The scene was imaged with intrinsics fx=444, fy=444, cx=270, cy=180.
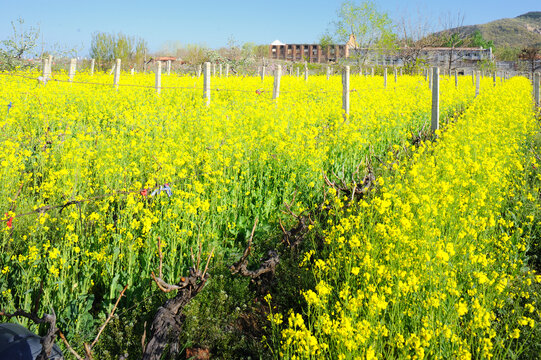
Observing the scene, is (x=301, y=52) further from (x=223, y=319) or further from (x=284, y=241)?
(x=223, y=319)

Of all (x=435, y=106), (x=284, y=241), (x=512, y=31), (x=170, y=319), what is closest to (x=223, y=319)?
(x=170, y=319)

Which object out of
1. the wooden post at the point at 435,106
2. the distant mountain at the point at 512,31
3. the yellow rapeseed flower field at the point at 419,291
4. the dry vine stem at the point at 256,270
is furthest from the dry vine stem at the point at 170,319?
the distant mountain at the point at 512,31

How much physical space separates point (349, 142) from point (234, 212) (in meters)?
2.91

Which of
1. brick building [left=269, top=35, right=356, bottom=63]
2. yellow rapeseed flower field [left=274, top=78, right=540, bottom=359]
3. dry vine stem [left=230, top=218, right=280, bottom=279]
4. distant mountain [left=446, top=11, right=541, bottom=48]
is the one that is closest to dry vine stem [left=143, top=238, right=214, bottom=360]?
dry vine stem [left=230, top=218, right=280, bottom=279]

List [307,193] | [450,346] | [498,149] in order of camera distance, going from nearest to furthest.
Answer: [450,346] → [307,193] → [498,149]

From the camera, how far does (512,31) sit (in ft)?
528

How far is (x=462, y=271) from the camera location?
3.36 metres

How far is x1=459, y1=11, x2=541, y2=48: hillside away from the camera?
148375 millimetres

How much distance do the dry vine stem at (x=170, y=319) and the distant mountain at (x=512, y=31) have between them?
155460mm

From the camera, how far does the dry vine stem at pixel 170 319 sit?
8.88 ft

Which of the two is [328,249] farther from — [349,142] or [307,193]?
[349,142]

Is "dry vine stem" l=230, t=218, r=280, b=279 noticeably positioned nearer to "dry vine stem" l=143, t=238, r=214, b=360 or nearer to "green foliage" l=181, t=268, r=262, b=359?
"green foliage" l=181, t=268, r=262, b=359

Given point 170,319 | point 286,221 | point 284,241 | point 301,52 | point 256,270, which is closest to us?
point 170,319

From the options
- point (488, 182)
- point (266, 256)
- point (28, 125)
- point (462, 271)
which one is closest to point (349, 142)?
point (488, 182)
